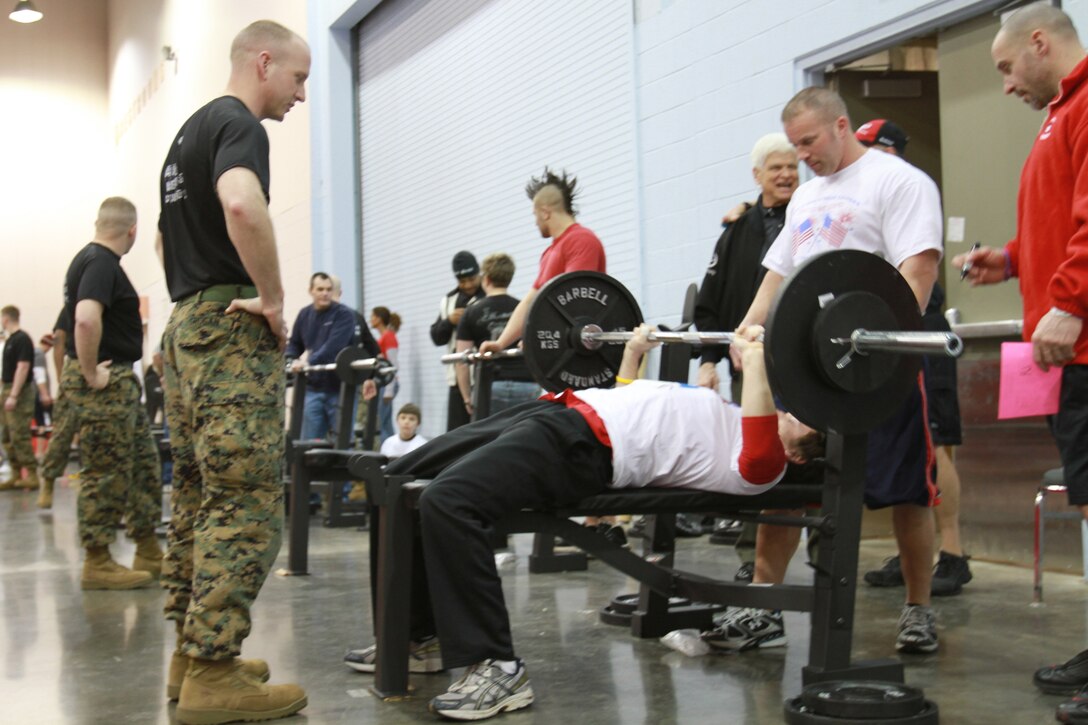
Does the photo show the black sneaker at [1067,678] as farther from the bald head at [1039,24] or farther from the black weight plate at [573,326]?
the black weight plate at [573,326]

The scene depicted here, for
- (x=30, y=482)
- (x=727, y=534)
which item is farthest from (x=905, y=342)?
(x=30, y=482)

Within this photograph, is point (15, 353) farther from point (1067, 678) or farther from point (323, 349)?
point (1067, 678)

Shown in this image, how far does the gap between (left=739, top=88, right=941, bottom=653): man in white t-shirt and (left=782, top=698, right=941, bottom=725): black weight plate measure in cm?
66

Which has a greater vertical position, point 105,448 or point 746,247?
point 746,247

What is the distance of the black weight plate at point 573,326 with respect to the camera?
358cm

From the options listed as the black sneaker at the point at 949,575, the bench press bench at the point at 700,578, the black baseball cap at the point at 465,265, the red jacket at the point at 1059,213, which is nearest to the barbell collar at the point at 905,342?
the bench press bench at the point at 700,578

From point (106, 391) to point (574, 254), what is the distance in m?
1.99

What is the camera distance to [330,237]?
10281 mm

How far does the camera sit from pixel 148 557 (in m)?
4.88

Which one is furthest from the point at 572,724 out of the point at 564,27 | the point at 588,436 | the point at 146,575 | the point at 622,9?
the point at 564,27

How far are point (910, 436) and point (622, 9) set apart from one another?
3.97 metres

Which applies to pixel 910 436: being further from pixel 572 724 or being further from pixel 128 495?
pixel 128 495

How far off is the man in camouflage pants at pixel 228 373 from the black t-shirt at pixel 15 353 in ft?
25.6

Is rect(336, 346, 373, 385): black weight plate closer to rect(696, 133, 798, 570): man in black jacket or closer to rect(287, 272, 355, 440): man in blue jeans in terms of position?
rect(287, 272, 355, 440): man in blue jeans
